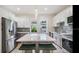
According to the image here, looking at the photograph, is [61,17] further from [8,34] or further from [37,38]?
[8,34]

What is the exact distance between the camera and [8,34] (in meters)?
1.26

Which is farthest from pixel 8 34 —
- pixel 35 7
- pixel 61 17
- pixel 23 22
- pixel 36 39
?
pixel 61 17

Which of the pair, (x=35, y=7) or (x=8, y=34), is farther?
(x=8, y=34)

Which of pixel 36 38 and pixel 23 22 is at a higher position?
pixel 23 22

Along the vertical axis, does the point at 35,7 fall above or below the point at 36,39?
above

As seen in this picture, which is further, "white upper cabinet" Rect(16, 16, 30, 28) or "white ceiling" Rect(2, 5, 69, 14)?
"white upper cabinet" Rect(16, 16, 30, 28)

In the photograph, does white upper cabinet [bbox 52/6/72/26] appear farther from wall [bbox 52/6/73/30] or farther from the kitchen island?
the kitchen island

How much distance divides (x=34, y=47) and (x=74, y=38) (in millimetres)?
490

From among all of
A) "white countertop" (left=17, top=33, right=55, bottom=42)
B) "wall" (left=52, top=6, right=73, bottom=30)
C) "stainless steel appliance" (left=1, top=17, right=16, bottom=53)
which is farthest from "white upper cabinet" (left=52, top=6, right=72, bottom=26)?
"stainless steel appliance" (left=1, top=17, right=16, bottom=53)

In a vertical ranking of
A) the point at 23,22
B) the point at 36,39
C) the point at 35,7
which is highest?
the point at 35,7

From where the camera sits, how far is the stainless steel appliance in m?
1.20

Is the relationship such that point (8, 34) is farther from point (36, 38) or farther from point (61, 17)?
point (61, 17)

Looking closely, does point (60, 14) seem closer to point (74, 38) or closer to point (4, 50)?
point (74, 38)

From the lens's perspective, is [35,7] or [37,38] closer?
[35,7]
